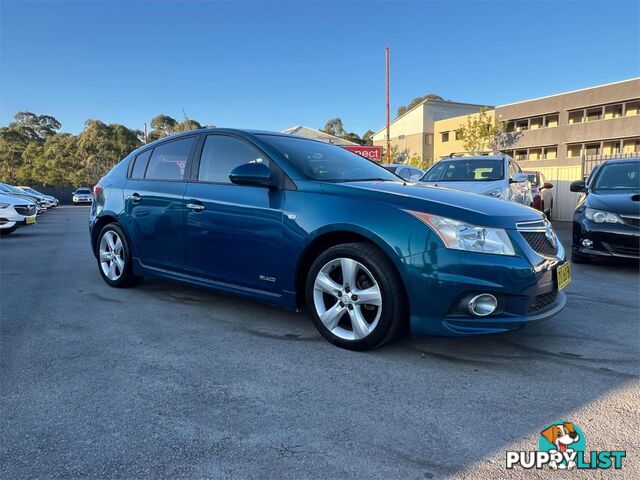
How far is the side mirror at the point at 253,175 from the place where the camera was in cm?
349

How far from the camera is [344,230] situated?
3158 mm

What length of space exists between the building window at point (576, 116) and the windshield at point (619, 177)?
3471 cm

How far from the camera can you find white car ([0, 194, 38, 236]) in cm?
1085

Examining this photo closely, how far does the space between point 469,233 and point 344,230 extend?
0.81 metres

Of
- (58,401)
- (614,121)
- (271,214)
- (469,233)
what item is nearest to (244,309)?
(271,214)

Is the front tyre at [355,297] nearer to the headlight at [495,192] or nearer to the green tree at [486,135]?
the headlight at [495,192]

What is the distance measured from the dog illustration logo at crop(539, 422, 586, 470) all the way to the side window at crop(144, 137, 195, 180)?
3.51 meters

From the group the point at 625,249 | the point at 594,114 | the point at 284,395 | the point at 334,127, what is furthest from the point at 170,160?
the point at 334,127

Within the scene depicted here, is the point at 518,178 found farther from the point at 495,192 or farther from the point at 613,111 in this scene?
the point at 613,111

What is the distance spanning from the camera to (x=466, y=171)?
8.24 meters

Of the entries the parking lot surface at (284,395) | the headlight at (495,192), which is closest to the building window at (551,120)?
the headlight at (495,192)

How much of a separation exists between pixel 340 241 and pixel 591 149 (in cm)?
3999

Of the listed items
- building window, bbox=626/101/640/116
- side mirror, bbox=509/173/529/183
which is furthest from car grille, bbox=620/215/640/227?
building window, bbox=626/101/640/116

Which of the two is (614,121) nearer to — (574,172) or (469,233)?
(574,172)
